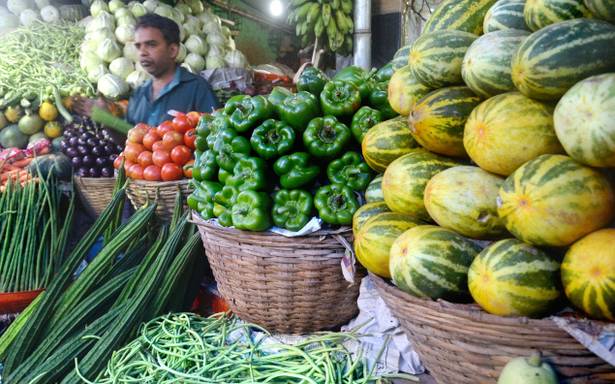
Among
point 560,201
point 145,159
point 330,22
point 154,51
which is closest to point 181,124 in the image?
point 145,159

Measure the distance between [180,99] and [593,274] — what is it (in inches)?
159

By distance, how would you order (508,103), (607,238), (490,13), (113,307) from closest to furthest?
(607,238)
(508,103)
(490,13)
(113,307)

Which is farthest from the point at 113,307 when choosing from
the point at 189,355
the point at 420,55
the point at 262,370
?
the point at 420,55

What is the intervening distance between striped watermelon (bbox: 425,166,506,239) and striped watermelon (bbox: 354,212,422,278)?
0.47ft

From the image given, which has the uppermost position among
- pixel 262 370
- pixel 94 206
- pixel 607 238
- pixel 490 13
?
pixel 490 13

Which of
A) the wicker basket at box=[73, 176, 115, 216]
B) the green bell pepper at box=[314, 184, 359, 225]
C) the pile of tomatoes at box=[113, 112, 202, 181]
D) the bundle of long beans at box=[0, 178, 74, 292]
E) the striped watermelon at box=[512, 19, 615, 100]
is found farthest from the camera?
the wicker basket at box=[73, 176, 115, 216]

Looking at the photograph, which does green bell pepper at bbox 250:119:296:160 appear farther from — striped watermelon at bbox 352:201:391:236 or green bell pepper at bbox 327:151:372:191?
striped watermelon at bbox 352:201:391:236

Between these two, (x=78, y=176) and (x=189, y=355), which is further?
(x=78, y=176)

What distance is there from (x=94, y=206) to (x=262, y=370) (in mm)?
2338

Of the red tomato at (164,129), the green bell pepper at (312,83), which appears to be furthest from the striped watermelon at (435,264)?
the red tomato at (164,129)

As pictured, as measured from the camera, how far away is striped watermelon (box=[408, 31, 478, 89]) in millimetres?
1409

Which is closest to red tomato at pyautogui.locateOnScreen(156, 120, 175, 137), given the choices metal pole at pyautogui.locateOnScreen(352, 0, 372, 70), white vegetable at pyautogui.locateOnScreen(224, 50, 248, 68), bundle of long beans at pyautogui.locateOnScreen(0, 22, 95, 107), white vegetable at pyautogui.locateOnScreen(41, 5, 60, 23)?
bundle of long beans at pyautogui.locateOnScreen(0, 22, 95, 107)

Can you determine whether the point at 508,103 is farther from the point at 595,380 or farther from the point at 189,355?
the point at 189,355

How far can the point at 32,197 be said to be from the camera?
3.14 m
